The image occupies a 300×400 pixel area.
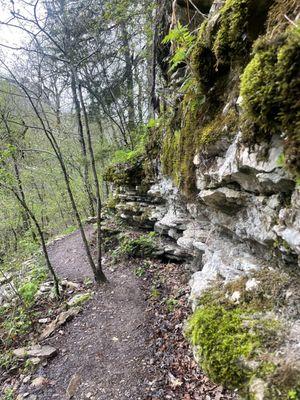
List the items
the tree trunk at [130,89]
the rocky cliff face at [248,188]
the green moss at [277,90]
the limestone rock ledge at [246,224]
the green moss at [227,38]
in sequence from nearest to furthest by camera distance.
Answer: the green moss at [277,90], the rocky cliff face at [248,188], the limestone rock ledge at [246,224], the green moss at [227,38], the tree trunk at [130,89]

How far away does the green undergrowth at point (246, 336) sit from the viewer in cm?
192

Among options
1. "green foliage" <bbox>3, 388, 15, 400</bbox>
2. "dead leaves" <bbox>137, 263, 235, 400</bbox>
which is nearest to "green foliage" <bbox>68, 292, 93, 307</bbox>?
"dead leaves" <bbox>137, 263, 235, 400</bbox>

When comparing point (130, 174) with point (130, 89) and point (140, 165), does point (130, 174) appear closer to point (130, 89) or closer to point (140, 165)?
point (140, 165)

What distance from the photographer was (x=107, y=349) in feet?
13.9

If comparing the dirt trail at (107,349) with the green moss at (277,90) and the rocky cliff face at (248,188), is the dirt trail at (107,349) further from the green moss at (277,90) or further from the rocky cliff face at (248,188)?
the green moss at (277,90)

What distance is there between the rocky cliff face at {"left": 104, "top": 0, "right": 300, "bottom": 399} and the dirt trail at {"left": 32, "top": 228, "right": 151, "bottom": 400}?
148cm

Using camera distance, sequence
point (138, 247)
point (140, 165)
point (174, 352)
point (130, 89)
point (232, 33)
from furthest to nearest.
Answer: point (130, 89) < point (140, 165) < point (138, 247) < point (174, 352) < point (232, 33)

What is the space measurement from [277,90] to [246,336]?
6.68 ft

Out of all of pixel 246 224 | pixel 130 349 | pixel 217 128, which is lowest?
pixel 130 349

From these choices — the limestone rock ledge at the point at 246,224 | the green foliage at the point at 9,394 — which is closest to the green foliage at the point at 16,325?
the green foliage at the point at 9,394

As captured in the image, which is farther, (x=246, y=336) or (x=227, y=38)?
(x=227, y=38)

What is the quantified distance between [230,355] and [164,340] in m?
1.97

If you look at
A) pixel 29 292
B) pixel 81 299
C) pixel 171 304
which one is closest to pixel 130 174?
pixel 81 299

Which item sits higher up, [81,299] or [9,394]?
[81,299]
